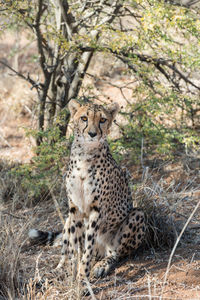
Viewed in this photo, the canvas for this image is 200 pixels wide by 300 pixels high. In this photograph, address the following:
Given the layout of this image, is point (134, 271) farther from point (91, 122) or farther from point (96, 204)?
point (91, 122)

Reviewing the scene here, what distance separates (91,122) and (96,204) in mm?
724

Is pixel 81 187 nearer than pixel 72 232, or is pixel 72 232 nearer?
pixel 81 187

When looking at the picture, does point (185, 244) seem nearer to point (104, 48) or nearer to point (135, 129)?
point (135, 129)

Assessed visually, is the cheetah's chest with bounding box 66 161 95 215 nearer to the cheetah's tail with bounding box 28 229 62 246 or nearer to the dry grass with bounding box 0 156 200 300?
the dry grass with bounding box 0 156 200 300

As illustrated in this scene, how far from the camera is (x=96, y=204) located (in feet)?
12.8

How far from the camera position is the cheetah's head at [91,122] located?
3.75 metres

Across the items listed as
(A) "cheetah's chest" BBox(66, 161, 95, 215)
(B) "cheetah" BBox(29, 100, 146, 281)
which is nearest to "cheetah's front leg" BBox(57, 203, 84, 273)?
(B) "cheetah" BBox(29, 100, 146, 281)

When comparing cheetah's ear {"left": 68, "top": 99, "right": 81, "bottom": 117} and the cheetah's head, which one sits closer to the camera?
the cheetah's head

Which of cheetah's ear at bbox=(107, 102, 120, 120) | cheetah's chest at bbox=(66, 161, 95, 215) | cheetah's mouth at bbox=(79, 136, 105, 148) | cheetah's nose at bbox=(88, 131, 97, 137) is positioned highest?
cheetah's ear at bbox=(107, 102, 120, 120)

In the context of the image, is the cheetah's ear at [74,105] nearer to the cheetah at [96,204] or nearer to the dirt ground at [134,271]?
the cheetah at [96,204]

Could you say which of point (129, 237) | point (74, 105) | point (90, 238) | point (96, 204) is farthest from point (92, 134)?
point (129, 237)

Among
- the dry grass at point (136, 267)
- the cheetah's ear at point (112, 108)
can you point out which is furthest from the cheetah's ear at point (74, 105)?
the dry grass at point (136, 267)

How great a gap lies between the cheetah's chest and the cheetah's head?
266 millimetres

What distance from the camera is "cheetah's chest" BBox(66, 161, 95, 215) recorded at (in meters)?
3.87
